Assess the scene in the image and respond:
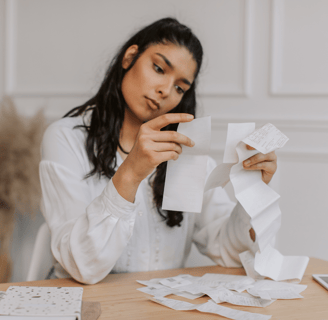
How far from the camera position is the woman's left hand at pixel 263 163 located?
82 cm

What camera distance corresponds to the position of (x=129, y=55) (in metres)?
1.12

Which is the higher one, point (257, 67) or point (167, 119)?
point (257, 67)

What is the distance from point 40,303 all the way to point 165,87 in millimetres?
665

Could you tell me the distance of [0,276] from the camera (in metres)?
1.50

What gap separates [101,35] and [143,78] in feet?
2.58

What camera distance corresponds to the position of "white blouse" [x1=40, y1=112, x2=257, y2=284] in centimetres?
78

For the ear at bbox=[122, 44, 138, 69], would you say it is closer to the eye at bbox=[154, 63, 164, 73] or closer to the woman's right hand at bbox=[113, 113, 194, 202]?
the eye at bbox=[154, 63, 164, 73]

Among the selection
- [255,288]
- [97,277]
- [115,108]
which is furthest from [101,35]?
[255,288]

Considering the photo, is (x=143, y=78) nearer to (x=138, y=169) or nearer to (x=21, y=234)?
(x=138, y=169)

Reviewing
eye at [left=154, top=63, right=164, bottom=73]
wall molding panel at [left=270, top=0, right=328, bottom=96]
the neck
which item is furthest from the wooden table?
wall molding panel at [left=270, top=0, right=328, bottom=96]

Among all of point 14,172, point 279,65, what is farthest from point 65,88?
point 279,65

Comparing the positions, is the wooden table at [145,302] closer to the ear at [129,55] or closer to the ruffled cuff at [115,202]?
the ruffled cuff at [115,202]

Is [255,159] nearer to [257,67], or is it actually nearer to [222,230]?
[222,230]

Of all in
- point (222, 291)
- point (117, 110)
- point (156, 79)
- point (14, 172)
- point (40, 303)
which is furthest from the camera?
point (14, 172)
